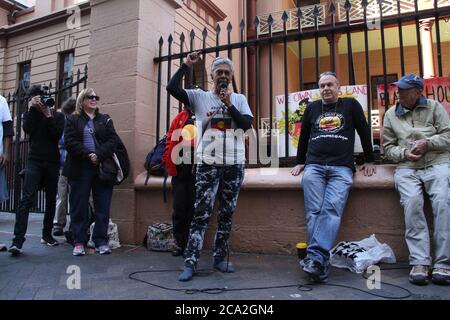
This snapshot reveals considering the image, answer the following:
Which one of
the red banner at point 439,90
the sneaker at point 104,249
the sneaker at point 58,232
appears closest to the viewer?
the red banner at point 439,90

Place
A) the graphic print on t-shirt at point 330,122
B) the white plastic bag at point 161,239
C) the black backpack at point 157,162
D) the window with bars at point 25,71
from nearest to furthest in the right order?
the graphic print on t-shirt at point 330,122 < the white plastic bag at point 161,239 < the black backpack at point 157,162 < the window with bars at point 25,71

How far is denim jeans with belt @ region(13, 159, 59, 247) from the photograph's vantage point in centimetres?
420

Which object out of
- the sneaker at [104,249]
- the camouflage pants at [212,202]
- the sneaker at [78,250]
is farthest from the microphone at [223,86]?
the sneaker at [78,250]

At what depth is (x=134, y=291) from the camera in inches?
116

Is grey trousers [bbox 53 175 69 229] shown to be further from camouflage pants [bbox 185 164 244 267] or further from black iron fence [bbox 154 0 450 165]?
camouflage pants [bbox 185 164 244 267]

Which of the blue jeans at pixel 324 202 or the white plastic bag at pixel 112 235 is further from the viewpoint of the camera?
the white plastic bag at pixel 112 235

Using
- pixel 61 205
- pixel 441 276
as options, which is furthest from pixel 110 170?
pixel 441 276

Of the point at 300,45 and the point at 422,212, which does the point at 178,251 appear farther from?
the point at 300,45

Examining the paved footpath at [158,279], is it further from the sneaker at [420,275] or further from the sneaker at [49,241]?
the sneaker at [49,241]

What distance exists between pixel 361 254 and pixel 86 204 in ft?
10.0

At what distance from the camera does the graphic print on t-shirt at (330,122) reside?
3.67 metres

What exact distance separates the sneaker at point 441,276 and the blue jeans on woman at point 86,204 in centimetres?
342

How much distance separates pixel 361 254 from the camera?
11.7ft

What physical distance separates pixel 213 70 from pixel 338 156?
1469 millimetres
